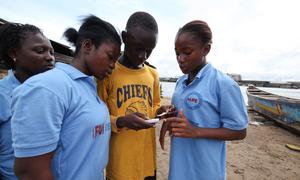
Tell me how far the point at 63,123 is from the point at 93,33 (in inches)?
25.7

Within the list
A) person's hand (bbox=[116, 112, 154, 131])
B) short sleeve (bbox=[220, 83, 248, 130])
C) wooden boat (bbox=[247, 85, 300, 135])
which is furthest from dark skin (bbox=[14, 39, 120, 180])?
wooden boat (bbox=[247, 85, 300, 135])

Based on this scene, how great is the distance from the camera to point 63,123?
0.97 m

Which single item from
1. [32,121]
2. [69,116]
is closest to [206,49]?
[69,116]

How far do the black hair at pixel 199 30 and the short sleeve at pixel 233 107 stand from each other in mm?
456

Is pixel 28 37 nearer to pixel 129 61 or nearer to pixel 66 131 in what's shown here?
pixel 129 61

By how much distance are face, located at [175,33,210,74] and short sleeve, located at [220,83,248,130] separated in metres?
0.35

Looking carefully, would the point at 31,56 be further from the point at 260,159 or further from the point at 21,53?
the point at 260,159

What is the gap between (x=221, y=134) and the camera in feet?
4.44

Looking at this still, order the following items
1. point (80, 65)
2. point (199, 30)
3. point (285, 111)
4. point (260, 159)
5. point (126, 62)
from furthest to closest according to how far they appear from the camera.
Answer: point (285, 111)
point (260, 159)
point (126, 62)
point (199, 30)
point (80, 65)

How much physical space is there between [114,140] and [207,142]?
2.53 ft

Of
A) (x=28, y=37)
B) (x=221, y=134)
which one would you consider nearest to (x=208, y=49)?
(x=221, y=134)

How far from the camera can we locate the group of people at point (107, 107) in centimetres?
85

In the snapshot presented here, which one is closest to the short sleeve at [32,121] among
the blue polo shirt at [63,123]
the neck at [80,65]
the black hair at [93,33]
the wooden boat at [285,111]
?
the blue polo shirt at [63,123]

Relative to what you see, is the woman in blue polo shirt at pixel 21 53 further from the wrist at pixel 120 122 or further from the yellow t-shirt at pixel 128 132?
the wrist at pixel 120 122
